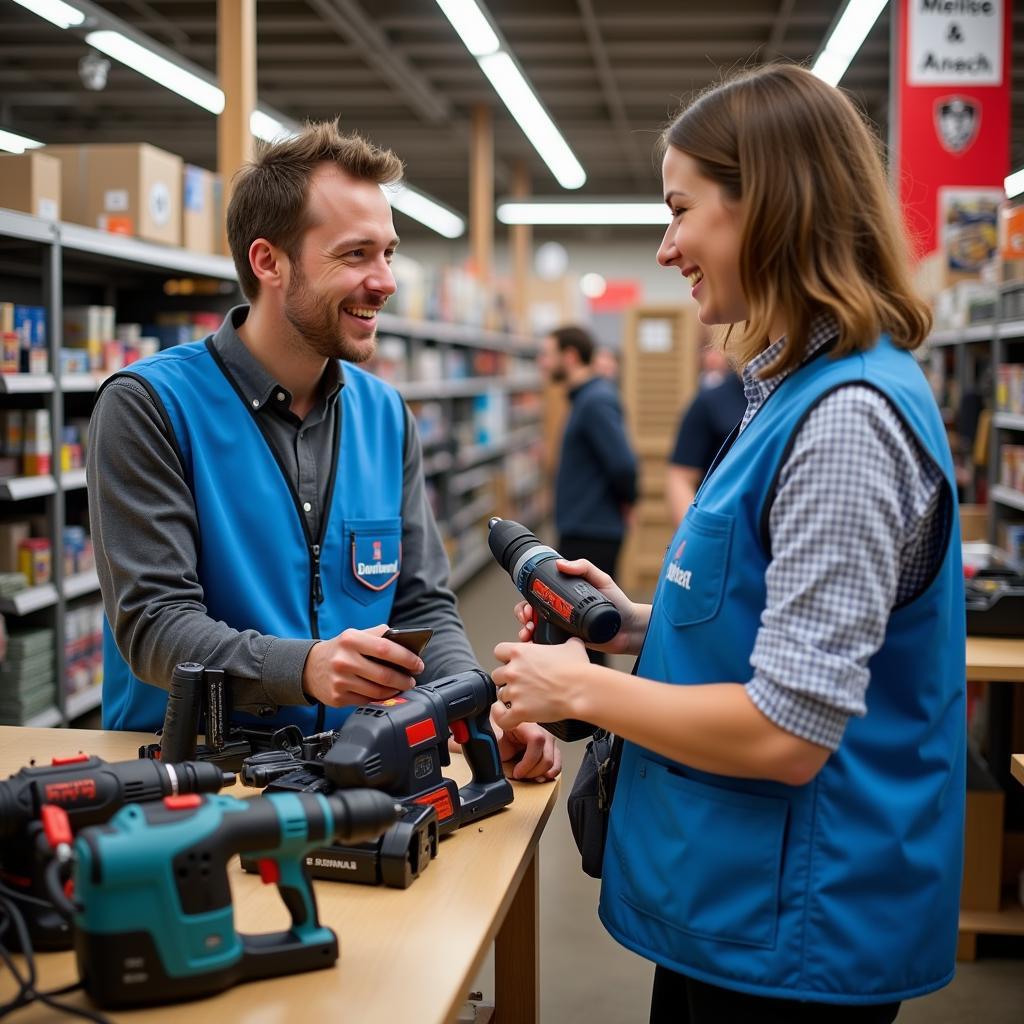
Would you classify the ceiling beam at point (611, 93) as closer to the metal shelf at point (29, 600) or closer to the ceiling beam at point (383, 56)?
the ceiling beam at point (383, 56)

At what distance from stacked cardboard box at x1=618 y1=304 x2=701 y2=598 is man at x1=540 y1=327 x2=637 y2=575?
11.6ft

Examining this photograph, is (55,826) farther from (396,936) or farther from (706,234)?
(706,234)

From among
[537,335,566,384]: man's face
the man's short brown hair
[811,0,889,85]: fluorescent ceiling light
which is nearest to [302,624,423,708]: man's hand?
the man's short brown hair

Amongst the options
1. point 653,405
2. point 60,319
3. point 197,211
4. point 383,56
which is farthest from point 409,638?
point 383,56

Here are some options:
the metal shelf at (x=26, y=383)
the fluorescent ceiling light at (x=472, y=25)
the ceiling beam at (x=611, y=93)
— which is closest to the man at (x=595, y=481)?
the fluorescent ceiling light at (x=472, y=25)

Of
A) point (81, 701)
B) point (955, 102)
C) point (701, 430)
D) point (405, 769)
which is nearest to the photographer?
point (405, 769)

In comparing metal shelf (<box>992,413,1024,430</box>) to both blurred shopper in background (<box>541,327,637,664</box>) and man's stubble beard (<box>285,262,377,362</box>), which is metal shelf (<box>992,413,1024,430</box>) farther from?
man's stubble beard (<box>285,262,377,362</box>)

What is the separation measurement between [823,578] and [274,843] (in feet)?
2.03

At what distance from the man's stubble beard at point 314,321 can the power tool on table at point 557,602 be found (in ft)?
1.86

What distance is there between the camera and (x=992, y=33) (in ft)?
21.5

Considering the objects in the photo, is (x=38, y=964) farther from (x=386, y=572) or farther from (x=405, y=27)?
(x=405, y=27)

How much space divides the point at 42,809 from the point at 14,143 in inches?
134

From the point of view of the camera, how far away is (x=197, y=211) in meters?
4.95

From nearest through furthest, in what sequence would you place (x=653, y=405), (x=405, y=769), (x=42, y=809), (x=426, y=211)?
(x=42, y=809) < (x=405, y=769) < (x=653, y=405) < (x=426, y=211)
